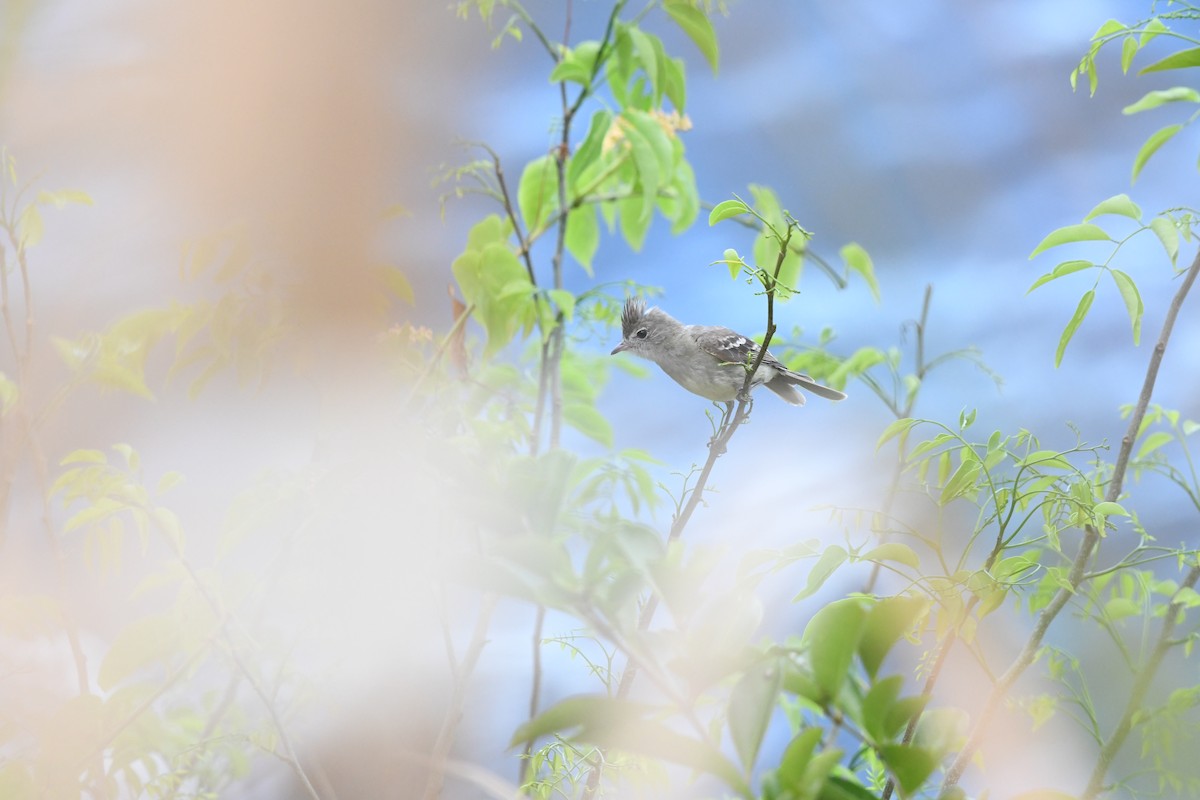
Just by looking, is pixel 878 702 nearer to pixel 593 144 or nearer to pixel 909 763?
pixel 909 763

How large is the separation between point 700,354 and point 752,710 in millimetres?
414

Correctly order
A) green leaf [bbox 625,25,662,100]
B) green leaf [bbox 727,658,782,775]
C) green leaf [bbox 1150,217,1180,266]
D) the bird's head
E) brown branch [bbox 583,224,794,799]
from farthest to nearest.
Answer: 1. the bird's head
2. green leaf [bbox 625,25,662,100]
3. green leaf [bbox 1150,217,1180,266]
4. brown branch [bbox 583,224,794,799]
5. green leaf [bbox 727,658,782,775]

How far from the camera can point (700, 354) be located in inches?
23.5

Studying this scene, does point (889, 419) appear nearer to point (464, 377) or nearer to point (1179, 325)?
point (1179, 325)

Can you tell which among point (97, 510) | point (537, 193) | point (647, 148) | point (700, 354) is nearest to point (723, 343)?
point (700, 354)

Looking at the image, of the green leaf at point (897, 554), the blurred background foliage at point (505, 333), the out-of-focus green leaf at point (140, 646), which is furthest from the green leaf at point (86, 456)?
the green leaf at point (897, 554)

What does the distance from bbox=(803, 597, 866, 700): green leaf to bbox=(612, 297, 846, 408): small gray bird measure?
1.16ft

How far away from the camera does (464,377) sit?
2.14ft

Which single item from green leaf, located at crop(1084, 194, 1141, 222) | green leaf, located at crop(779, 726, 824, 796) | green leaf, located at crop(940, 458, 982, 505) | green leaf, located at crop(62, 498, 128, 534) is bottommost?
green leaf, located at crop(62, 498, 128, 534)

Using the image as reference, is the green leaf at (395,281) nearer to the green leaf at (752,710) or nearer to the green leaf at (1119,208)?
the green leaf at (1119,208)

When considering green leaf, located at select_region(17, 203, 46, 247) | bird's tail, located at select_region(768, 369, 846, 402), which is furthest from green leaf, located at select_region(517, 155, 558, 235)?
green leaf, located at select_region(17, 203, 46, 247)

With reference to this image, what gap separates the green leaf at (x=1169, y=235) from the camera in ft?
1.36

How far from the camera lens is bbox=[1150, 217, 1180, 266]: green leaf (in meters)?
0.41

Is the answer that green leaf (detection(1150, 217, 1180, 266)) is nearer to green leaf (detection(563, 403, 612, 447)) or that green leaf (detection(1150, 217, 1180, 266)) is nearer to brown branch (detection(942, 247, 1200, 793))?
brown branch (detection(942, 247, 1200, 793))
